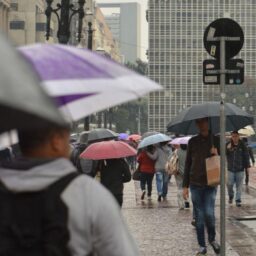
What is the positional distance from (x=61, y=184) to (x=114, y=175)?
5.67 meters

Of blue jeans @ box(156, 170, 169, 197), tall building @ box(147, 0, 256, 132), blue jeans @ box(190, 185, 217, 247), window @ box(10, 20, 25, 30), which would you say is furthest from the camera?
tall building @ box(147, 0, 256, 132)

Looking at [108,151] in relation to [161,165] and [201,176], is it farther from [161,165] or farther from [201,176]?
[161,165]

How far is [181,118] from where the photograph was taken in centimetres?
818

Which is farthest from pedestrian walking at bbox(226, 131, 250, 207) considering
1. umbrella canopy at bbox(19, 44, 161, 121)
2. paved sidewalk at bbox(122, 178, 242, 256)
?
umbrella canopy at bbox(19, 44, 161, 121)

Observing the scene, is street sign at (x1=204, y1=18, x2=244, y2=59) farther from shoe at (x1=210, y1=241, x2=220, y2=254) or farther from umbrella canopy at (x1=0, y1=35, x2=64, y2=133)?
umbrella canopy at (x1=0, y1=35, x2=64, y2=133)

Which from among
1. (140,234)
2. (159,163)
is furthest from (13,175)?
(159,163)

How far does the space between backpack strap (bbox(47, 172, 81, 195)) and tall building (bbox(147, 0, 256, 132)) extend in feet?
448

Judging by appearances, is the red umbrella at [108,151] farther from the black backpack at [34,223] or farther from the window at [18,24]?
the window at [18,24]

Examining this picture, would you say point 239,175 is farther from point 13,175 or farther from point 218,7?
point 218,7

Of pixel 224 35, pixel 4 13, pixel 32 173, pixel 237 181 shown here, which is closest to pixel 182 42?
pixel 4 13

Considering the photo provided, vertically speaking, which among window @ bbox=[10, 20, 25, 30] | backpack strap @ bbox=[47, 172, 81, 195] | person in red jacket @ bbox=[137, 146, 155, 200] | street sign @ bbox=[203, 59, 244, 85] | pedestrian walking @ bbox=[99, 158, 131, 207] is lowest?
person in red jacket @ bbox=[137, 146, 155, 200]

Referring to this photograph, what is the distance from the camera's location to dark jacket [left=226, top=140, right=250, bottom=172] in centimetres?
1312

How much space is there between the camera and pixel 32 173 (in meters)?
2.29

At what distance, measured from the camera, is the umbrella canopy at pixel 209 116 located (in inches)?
309
